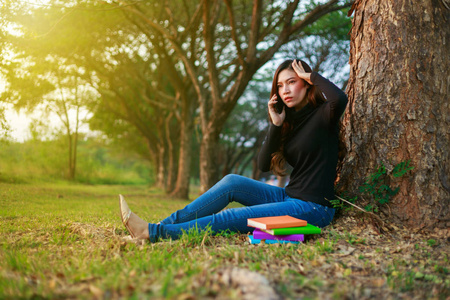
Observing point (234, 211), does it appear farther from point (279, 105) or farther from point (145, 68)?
point (145, 68)

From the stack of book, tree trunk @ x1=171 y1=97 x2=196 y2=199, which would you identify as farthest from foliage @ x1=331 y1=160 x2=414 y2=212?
tree trunk @ x1=171 y1=97 x2=196 y2=199

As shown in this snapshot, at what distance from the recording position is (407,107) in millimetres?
3109

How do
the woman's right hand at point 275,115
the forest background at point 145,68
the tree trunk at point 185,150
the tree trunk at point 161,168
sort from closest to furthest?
the woman's right hand at point 275,115
the forest background at point 145,68
the tree trunk at point 185,150
the tree trunk at point 161,168

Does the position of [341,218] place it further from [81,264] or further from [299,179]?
[81,264]

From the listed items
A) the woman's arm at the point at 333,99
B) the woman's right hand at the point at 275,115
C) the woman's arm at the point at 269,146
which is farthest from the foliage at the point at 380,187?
the woman's right hand at the point at 275,115

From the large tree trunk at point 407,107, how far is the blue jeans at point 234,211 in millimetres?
618

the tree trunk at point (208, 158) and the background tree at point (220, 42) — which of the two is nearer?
the background tree at point (220, 42)

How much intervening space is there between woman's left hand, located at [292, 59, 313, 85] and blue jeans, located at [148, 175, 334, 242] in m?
1.18

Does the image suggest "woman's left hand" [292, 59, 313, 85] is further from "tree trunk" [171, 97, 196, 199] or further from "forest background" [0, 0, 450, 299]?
"tree trunk" [171, 97, 196, 199]

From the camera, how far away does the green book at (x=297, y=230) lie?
2799 mm

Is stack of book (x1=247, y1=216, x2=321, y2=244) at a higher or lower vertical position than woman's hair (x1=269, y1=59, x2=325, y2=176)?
lower

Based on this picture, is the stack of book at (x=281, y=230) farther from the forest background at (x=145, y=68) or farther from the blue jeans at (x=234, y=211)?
the forest background at (x=145, y=68)

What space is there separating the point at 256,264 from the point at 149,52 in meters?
12.5

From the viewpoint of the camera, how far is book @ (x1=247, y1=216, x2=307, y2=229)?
9.18 feet
